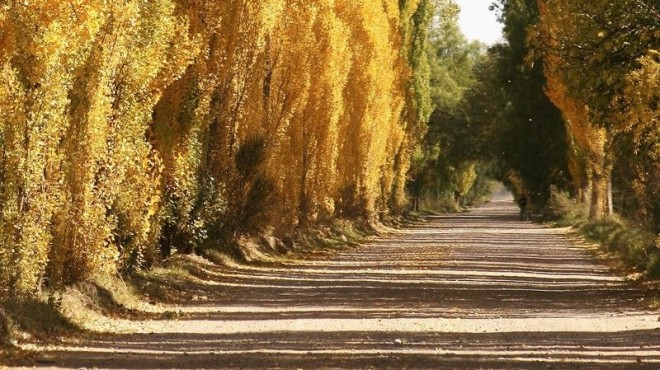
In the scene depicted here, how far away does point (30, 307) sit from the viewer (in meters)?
15.3

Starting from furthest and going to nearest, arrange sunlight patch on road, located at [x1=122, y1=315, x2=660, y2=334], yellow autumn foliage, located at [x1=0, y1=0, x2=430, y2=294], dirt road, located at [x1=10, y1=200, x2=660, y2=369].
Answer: sunlight patch on road, located at [x1=122, y1=315, x2=660, y2=334]
yellow autumn foliage, located at [x1=0, y1=0, x2=430, y2=294]
dirt road, located at [x1=10, y1=200, x2=660, y2=369]

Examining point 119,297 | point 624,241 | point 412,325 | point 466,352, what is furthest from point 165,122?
point 624,241

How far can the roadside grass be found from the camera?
25739 millimetres

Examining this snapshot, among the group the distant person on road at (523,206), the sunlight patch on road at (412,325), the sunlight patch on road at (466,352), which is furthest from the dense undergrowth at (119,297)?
A: the distant person on road at (523,206)

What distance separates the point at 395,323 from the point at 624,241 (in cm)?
1725

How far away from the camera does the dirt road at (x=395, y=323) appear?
1341 cm

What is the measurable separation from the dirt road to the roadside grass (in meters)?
0.62

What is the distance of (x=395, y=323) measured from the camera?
17.2 m

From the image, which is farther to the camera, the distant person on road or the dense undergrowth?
the distant person on road

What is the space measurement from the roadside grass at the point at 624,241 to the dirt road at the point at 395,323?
0.62 meters

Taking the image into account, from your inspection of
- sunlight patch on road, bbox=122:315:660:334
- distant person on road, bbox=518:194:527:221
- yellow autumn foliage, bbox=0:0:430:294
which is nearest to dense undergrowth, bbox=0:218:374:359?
yellow autumn foliage, bbox=0:0:430:294

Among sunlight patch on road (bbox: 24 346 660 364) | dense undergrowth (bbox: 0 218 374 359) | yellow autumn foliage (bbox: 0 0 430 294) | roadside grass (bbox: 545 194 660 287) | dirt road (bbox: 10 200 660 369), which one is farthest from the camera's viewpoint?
roadside grass (bbox: 545 194 660 287)

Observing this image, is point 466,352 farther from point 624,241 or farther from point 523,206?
point 523,206

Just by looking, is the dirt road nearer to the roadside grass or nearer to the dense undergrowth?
the dense undergrowth
